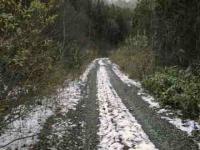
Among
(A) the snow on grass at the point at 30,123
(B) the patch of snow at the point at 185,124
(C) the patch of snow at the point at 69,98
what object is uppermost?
(A) the snow on grass at the point at 30,123

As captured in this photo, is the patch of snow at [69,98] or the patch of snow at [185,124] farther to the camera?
the patch of snow at [69,98]

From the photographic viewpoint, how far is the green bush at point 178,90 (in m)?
13.3

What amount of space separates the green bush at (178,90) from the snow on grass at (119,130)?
1930mm

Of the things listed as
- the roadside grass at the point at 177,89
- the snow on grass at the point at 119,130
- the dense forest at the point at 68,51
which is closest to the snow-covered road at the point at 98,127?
the snow on grass at the point at 119,130

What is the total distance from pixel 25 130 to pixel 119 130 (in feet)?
8.34

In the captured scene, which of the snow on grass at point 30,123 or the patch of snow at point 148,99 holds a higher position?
the snow on grass at point 30,123

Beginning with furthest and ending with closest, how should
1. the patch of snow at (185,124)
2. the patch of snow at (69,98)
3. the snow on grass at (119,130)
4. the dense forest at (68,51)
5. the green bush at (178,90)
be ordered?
1. the patch of snow at (69,98)
2. the green bush at (178,90)
3. the patch of snow at (185,124)
4. the snow on grass at (119,130)
5. the dense forest at (68,51)

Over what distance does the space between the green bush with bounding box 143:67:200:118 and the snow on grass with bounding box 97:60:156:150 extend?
6.33 feet

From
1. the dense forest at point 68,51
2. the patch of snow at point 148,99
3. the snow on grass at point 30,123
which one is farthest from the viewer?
the patch of snow at point 148,99

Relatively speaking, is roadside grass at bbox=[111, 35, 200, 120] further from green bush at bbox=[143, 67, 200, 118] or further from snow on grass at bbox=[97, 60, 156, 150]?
snow on grass at bbox=[97, 60, 156, 150]

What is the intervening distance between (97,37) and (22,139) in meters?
76.0

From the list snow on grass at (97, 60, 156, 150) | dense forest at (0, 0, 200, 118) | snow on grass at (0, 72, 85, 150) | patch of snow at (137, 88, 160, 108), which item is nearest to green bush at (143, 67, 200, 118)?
dense forest at (0, 0, 200, 118)

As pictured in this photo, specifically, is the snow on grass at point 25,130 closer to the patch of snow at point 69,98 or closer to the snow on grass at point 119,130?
the patch of snow at point 69,98

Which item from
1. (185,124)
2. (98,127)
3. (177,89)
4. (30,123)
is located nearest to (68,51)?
(177,89)
